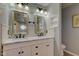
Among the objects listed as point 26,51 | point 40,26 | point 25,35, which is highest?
point 40,26

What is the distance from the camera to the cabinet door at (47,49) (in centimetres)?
145

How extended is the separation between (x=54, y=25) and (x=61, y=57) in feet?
1.32

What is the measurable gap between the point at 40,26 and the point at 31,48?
0.98ft

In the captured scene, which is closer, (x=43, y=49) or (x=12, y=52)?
(x=12, y=52)

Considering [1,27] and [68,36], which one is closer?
[1,27]

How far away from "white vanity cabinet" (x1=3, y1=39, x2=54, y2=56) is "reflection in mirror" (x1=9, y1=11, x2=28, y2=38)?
0.40ft

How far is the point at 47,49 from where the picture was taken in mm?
1487

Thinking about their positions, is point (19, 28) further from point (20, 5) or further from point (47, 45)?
point (47, 45)

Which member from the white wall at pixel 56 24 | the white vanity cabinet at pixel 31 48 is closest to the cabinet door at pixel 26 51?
the white vanity cabinet at pixel 31 48

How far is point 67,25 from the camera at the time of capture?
1.48m

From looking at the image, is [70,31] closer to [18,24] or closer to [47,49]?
[47,49]

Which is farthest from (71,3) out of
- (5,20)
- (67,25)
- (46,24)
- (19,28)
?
(5,20)

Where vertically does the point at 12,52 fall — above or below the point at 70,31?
below

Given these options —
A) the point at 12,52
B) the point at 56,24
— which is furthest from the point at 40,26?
the point at 12,52
